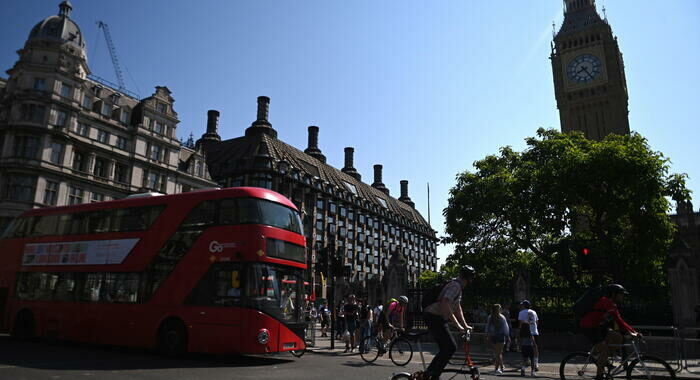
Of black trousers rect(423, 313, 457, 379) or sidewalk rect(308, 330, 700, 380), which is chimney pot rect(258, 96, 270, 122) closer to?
sidewalk rect(308, 330, 700, 380)

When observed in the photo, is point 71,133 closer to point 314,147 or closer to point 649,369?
point 649,369

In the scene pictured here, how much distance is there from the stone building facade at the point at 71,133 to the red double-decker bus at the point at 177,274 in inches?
935

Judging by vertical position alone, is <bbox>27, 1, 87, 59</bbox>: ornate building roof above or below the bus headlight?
above

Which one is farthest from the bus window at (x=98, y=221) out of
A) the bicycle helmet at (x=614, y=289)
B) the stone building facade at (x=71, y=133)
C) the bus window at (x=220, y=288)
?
the stone building facade at (x=71, y=133)

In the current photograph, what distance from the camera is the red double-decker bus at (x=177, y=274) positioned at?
38.1ft

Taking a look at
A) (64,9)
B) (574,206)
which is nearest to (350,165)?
(64,9)

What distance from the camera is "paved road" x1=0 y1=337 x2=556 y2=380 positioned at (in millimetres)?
9297

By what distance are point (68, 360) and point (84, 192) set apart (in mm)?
30732

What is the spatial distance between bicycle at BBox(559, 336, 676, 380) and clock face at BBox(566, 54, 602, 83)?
240 feet

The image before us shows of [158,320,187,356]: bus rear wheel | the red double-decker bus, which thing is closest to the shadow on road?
[158,320,187,356]: bus rear wheel

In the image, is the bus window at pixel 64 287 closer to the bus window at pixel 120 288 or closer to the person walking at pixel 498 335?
the bus window at pixel 120 288

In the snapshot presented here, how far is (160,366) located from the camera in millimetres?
10609

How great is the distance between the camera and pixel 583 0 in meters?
80.0

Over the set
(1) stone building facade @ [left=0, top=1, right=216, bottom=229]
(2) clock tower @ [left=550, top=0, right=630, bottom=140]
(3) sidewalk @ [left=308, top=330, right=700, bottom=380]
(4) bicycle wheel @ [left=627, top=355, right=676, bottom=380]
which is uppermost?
(2) clock tower @ [left=550, top=0, right=630, bottom=140]
